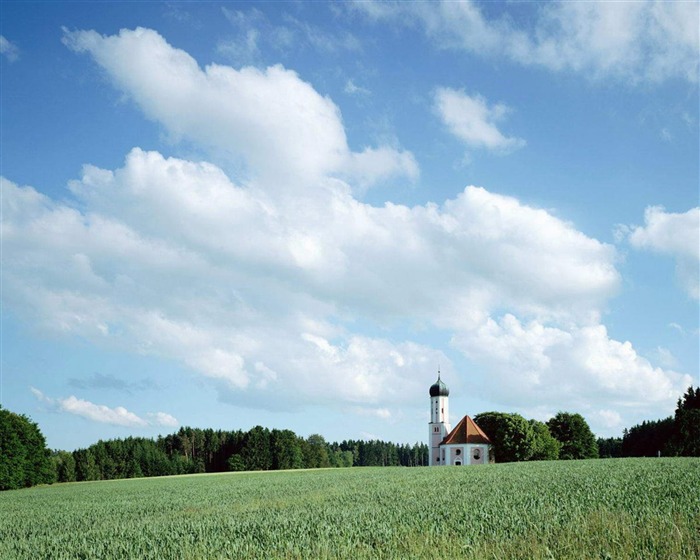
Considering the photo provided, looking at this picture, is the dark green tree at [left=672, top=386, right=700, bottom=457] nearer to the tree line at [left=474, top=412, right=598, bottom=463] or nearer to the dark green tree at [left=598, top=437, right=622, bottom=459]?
the tree line at [left=474, top=412, right=598, bottom=463]

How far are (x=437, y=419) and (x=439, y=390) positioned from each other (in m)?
6.13

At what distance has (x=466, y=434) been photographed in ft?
355

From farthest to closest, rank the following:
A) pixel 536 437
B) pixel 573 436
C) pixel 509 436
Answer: pixel 573 436
pixel 509 436
pixel 536 437

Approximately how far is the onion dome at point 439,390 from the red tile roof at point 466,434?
11.0m

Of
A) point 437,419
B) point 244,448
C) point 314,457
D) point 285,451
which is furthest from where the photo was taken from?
point 314,457

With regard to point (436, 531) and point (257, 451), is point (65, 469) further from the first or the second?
point (436, 531)

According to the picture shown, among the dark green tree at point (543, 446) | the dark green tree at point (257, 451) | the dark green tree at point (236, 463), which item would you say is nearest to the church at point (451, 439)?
the dark green tree at point (543, 446)

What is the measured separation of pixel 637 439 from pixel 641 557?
450ft

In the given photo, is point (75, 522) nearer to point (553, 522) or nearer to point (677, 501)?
point (553, 522)

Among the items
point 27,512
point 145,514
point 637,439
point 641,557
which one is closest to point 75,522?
point 145,514

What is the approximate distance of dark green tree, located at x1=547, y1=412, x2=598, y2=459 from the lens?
11169 centimetres

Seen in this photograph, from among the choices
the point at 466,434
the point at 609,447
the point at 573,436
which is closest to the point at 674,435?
the point at 573,436

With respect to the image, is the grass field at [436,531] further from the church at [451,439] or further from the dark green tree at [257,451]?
the dark green tree at [257,451]

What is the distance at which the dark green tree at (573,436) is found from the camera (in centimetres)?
11169
